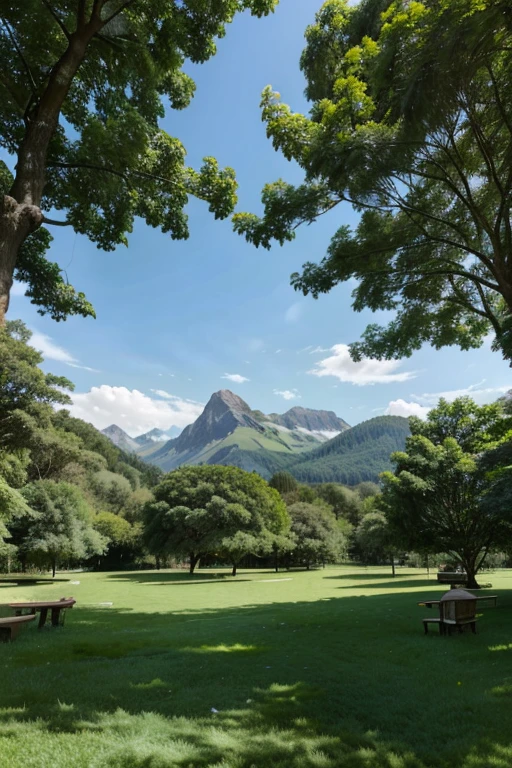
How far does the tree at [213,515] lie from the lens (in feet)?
123

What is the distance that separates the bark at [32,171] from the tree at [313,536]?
48826mm

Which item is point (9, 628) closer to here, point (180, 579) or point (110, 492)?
point (180, 579)

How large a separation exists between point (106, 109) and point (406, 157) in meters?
5.95

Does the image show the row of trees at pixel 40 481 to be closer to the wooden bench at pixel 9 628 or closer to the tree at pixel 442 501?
the wooden bench at pixel 9 628

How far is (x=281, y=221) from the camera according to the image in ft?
33.2

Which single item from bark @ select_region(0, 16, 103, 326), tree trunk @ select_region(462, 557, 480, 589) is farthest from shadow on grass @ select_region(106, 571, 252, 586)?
bark @ select_region(0, 16, 103, 326)

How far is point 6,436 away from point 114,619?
48.4 feet

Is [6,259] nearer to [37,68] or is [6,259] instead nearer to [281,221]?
[37,68]

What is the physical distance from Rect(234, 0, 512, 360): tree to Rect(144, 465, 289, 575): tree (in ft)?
92.7

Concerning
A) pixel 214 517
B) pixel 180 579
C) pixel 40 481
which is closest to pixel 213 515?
pixel 214 517

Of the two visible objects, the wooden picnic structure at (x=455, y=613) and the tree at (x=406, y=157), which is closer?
Answer: the tree at (x=406, y=157)

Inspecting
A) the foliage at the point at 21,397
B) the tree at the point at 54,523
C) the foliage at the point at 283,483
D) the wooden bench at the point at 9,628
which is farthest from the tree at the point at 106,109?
the foliage at the point at 283,483

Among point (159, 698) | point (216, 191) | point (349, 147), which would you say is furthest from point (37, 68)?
point (159, 698)

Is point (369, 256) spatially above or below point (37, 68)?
below
